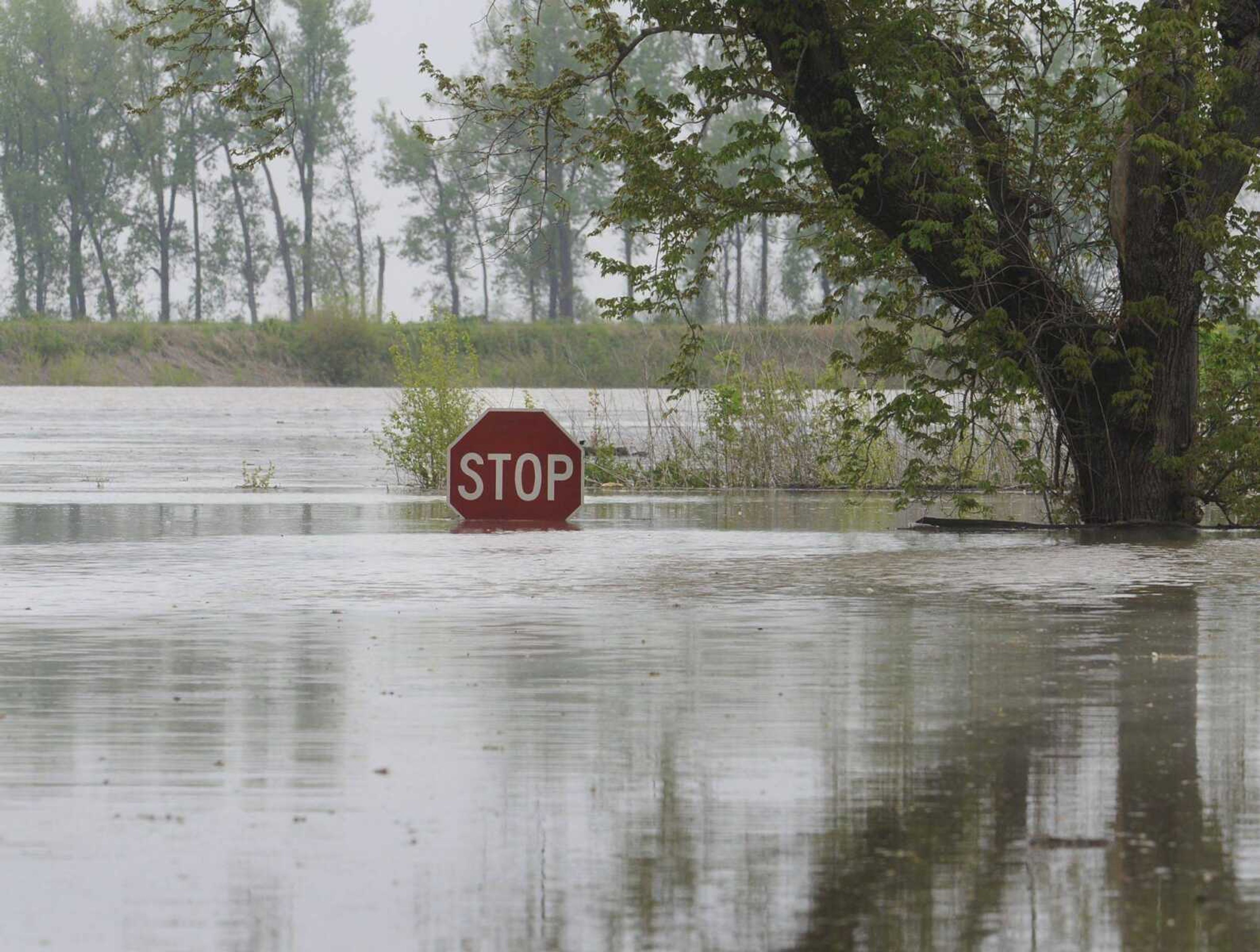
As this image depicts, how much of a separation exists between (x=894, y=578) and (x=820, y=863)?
8119 mm

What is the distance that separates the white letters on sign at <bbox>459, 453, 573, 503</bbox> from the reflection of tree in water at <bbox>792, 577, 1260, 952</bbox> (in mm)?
11000

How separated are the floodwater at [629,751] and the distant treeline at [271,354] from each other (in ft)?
236

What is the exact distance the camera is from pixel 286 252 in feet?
342

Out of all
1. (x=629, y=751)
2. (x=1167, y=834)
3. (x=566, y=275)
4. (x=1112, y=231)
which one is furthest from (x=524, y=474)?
(x=566, y=275)

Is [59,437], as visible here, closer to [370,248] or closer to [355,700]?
[355,700]

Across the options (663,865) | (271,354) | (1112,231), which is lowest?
(663,865)

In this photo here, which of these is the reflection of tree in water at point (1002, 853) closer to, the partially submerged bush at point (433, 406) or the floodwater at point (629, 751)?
the floodwater at point (629, 751)

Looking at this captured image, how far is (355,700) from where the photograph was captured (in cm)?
851

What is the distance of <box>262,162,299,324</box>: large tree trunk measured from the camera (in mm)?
104312

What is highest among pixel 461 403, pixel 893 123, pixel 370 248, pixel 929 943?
pixel 370 248

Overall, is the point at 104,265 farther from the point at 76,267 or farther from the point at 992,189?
the point at 992,189

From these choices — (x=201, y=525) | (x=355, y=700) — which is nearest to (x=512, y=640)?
(x=355, y=700)

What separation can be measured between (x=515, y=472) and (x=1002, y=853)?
13.5 metres

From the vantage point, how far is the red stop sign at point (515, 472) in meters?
18.8
